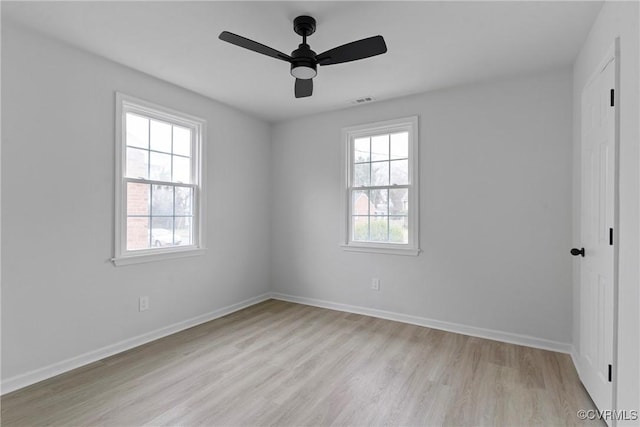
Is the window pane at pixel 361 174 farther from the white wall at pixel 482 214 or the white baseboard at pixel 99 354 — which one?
the white baseboard at pixel 99 354

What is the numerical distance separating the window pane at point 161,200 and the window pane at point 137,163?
18 cm

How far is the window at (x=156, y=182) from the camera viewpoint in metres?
2.97

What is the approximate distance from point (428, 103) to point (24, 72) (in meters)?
3.61

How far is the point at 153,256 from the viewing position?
3.21 meters

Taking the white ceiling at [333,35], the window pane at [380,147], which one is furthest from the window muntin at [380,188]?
the white ceiling at [333,35]

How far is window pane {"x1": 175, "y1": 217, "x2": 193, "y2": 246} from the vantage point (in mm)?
3545

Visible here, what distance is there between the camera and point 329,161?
4.32m

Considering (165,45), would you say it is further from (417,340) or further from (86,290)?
(417,340)

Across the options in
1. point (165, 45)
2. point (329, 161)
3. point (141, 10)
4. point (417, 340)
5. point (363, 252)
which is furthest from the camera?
point (329, 161)

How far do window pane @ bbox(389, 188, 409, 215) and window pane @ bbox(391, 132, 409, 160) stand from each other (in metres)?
0.42

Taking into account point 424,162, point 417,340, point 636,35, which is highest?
point 636,35

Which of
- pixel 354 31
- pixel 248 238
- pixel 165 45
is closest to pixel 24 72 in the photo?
pixel 165 45

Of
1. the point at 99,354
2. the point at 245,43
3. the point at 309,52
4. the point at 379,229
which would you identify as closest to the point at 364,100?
the point at 379,229

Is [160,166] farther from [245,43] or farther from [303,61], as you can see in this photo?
[303,61]
